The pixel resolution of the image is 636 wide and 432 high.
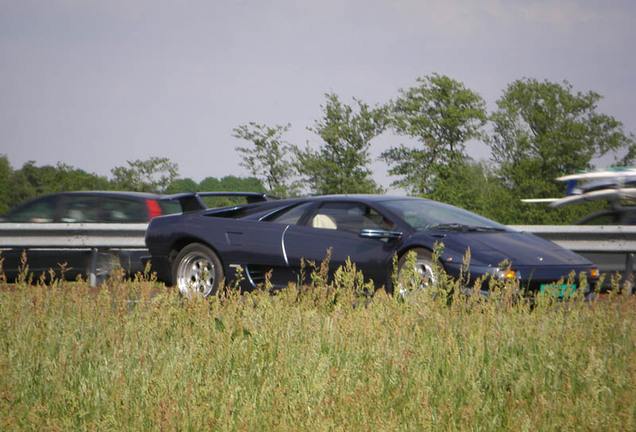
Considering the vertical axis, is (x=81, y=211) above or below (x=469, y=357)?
above

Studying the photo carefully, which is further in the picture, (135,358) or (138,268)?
(138,268)

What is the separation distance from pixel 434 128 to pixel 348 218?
6376 cm

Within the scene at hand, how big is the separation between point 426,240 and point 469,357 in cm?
319

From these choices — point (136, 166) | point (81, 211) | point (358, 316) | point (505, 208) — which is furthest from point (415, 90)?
point (358, 316)

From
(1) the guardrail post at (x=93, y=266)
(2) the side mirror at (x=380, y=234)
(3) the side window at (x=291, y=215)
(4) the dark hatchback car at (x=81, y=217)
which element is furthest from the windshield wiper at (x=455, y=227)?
(1) the guardrail post at (x=93, y=266)

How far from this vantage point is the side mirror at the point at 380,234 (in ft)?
27.0

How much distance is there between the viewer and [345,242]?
871 centimetres

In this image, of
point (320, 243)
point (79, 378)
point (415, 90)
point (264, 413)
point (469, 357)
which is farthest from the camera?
point (415, 90)

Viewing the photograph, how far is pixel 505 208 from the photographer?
6397cm

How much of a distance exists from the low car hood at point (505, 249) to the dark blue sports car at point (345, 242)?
0.04ft

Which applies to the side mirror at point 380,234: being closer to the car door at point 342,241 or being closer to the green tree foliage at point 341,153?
the car door at point 342,241

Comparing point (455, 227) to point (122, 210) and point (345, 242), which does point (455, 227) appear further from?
point (122, 210)

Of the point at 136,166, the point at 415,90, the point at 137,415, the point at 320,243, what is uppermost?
the point at 415,90

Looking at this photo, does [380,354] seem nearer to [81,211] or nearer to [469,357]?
[469,357]
